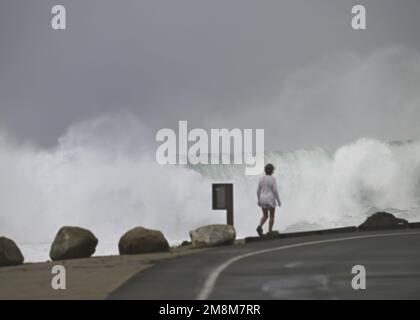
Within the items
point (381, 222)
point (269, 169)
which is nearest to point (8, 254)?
point (269, 169)

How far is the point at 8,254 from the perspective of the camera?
870 inches

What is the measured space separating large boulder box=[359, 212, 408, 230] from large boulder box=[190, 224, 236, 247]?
4.81 metres

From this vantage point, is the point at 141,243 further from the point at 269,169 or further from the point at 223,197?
the point at 223,197

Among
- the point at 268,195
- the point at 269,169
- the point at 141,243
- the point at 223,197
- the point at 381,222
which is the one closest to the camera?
the point at 141,243

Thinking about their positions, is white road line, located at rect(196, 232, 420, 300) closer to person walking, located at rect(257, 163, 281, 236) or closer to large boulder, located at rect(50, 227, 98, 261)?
person walking, located at rect(257, 163, 281, 236)

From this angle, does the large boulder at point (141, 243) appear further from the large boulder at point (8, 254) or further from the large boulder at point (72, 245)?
the large boulder at point (8, 254)

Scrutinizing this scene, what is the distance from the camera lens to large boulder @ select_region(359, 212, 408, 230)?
25562mm

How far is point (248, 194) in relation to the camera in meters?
78.4

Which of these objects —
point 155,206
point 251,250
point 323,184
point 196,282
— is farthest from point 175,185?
point 196,282

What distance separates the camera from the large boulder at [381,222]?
25562 millimetres

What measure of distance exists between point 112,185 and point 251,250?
54852 millimetres

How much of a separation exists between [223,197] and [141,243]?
3.87 meters

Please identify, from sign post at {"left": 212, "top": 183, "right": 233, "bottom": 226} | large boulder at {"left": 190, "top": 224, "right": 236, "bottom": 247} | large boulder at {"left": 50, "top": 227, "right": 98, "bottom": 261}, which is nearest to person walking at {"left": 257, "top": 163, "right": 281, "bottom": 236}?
large boulder at {"left": 190, "top": 224, "right": 236, "bottom": 247}

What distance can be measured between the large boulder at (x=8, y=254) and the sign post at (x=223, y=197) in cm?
505
